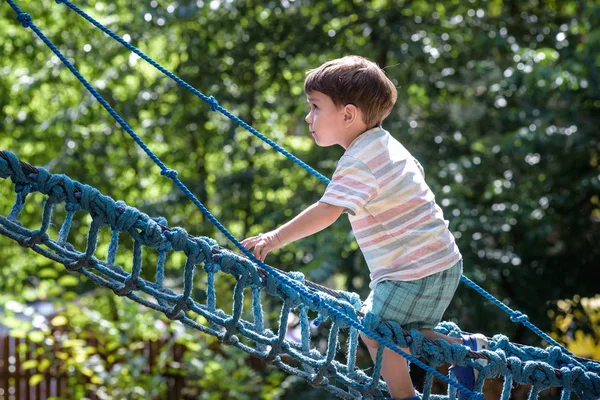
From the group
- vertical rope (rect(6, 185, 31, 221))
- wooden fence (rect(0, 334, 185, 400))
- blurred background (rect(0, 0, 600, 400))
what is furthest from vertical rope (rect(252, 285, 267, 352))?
wooden fence (rect(0, 334, 185, 400))

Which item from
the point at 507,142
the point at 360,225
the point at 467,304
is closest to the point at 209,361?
the point at 467,304

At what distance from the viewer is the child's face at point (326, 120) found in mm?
1689

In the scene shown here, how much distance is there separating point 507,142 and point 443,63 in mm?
691

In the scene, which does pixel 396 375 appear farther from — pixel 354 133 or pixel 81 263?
pixel 81 263

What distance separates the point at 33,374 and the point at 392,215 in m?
3.31

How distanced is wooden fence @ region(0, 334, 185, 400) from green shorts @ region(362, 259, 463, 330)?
271 cm

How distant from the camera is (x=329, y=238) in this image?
3.47m

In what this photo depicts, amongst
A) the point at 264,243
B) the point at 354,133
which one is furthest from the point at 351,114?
the point at 264,243

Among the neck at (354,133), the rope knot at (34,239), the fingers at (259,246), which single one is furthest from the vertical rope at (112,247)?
the neck at (354,133)

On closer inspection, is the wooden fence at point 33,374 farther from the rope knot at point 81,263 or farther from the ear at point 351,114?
the ear at point 351,114

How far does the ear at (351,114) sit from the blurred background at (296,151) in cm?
174

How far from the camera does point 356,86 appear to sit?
5.47ft

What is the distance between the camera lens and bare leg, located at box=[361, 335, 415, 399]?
5.52 ft

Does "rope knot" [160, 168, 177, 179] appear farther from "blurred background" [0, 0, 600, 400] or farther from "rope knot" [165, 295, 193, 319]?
"blurred background" [0, 0, 600, 400]
